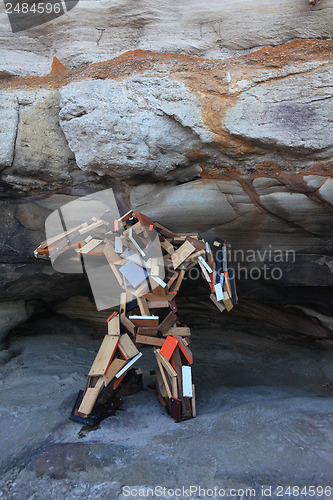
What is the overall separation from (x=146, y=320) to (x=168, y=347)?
31cm

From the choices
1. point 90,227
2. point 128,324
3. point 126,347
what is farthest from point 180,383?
point 90,227

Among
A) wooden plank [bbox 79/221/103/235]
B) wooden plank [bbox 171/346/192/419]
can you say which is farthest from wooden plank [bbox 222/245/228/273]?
wooden plank [bbox 79/221/103/235]

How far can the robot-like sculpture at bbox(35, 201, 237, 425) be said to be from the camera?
3.09 metres

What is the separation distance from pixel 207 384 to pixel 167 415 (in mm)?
877

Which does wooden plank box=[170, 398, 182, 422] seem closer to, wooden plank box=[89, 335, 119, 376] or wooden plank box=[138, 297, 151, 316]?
wooden plank box=[89, 335, 119, 376]

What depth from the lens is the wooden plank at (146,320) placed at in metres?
3.11

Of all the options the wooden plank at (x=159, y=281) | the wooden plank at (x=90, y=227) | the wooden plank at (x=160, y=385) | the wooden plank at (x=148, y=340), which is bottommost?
the wooden plank at (x=160, y=385)

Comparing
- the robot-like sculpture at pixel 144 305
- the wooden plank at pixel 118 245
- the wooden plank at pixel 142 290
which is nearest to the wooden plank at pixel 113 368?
the robot-like sculpture at pixel 144 305

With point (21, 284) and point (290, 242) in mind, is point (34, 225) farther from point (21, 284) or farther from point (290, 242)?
point (290, 242)

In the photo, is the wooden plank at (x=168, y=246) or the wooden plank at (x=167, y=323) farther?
the wooden plank at (x=168, y=246)

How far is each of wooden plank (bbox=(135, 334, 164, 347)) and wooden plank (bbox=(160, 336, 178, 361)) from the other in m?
0.04

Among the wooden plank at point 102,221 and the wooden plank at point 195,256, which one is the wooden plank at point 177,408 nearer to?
the wooden plank at point 195,256

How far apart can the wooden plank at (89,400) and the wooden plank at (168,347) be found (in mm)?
645

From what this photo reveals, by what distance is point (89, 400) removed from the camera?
9.87ft
